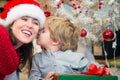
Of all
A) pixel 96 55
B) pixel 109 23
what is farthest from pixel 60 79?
pixel 96 55

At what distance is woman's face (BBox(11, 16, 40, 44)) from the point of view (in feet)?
3.66

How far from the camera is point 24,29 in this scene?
112cm

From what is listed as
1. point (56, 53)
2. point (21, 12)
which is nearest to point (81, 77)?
point (56, 53)

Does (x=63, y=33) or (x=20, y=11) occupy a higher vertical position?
(x=20, y=11)

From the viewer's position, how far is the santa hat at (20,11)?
1.15m

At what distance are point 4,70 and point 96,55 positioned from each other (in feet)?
3.30

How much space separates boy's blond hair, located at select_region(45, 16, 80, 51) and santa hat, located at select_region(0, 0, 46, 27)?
110mm

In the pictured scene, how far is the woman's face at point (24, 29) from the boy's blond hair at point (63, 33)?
6.9 inches

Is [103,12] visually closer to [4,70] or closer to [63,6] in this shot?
[63,6]

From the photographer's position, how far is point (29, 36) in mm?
1136

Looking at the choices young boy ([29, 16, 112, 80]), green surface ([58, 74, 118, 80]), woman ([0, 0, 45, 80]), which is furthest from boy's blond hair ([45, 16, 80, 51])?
green surface ([58, 74, 118, 80])

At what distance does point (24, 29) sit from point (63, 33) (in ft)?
0.91

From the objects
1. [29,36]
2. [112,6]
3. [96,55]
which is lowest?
[96,55]

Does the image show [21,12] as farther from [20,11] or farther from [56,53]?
[56,53]
